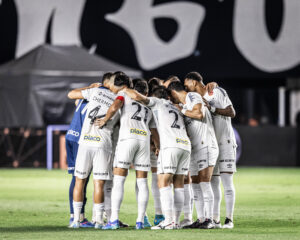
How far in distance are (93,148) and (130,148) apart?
543 millimetres

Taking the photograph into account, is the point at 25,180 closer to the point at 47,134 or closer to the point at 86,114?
the point at 47,134

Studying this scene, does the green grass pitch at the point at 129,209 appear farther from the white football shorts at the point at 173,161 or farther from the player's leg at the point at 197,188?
the white football shorts at the point at 173,161

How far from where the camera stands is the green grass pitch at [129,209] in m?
9.80

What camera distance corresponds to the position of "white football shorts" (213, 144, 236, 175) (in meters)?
10.9

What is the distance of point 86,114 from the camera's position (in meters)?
10.7

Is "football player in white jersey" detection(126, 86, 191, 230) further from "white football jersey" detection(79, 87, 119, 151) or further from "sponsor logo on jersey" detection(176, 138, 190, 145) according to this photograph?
"white football jersey" detection(79, 87, 119, 151)

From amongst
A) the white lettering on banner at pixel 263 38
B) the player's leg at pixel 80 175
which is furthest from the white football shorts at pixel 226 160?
the white lettering on banner at pixel 263 38

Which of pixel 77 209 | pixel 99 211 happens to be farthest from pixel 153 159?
pixel 77 209

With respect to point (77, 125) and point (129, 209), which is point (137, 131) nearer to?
point (77, 125)

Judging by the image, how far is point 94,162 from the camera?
34.6ft

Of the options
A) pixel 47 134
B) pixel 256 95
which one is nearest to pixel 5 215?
pixel 47 134

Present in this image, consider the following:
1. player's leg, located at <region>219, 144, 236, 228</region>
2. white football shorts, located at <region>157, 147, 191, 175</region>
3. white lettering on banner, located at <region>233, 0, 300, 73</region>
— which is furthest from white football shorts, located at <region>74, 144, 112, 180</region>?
white lettering on banner, located at <region>233, 0, 300, 73</region>

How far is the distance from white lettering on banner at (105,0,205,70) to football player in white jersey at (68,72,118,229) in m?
18.1

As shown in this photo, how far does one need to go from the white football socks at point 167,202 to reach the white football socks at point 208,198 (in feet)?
1.71
